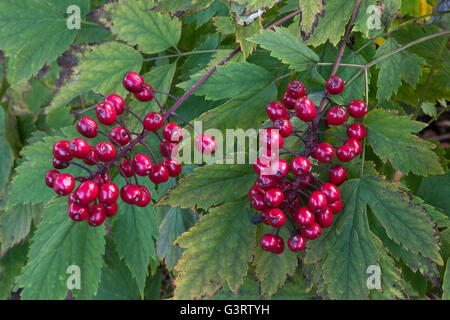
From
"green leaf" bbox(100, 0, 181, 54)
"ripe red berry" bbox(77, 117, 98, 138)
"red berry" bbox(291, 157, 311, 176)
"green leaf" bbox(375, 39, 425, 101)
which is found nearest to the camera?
"red berry" bbox(291, 157, 311, 176)

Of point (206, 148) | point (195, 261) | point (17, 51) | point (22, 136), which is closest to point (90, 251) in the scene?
point (195, 261)

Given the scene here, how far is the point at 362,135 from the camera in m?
0.83

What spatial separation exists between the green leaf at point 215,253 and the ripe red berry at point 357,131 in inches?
11.9

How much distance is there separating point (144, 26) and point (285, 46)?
475mm

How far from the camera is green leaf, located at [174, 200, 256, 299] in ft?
2.52

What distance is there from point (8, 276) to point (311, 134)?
5.41 feet

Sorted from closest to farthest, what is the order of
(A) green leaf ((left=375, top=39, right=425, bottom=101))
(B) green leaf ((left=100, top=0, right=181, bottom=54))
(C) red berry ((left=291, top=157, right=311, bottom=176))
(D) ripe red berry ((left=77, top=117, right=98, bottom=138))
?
(C) red berry ((left=291, top=157, right=311, bottom=176)) < (D) ripe red berry ((left=77, top=117, right=98, bottom=138)) < (A) green leaf ((left=375, top=39, right=425, bottom=101)) < (B) green leaf ((left=100, top=0, right=181, bottom=54))

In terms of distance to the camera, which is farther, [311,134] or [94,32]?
[94,32]

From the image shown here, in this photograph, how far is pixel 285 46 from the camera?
0.82 meters

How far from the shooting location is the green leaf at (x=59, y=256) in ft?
3.19

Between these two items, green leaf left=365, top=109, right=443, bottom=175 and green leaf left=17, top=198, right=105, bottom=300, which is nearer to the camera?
green leaf left=365, top=109, right=443, bottom=175

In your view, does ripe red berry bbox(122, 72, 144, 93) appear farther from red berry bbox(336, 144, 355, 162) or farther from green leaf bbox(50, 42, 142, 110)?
red berry bbox(336, 144, 355, 162)

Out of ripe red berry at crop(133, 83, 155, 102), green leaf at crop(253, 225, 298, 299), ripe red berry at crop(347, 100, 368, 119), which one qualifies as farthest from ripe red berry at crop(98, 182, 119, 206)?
ripe red berry at crop(347, 100, 368, 119)
